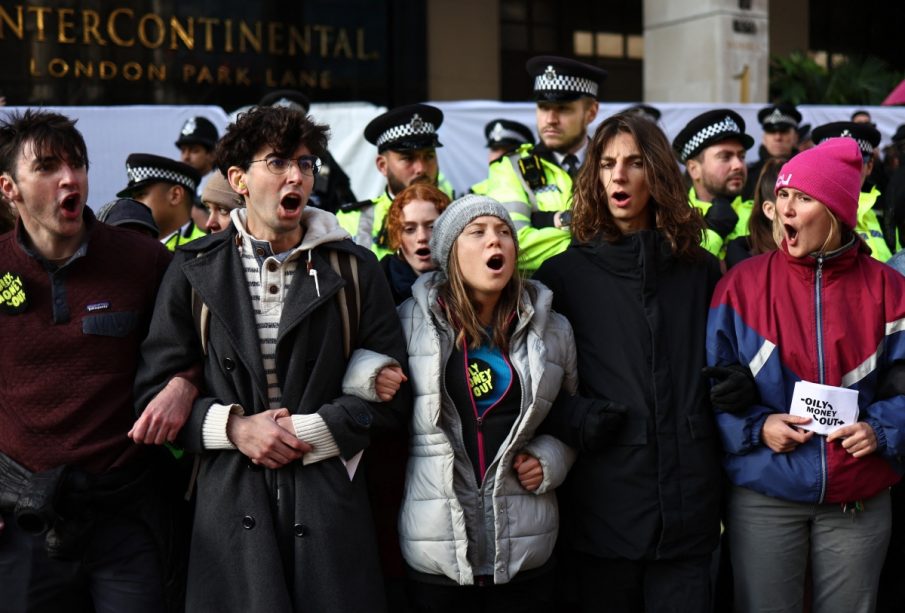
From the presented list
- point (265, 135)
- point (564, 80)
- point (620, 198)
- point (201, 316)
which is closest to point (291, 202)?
point (265, 135)

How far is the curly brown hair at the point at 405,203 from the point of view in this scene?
14.3ft

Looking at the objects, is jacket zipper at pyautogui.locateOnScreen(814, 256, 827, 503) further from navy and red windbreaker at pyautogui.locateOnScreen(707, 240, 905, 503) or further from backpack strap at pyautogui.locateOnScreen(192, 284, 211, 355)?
backpack strap at pyautogui.locateOnScreen(192, 284, 211, 355)

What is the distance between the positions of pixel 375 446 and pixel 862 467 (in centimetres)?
170

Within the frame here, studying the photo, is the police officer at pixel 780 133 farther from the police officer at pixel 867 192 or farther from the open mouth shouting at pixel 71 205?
the open mouth shouting at pixel 71 205

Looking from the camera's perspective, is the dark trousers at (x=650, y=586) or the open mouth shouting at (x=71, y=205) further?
the dark trousers at (x=650, y=586)

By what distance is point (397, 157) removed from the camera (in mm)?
5477

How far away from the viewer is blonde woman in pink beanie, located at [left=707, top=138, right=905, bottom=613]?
354cm

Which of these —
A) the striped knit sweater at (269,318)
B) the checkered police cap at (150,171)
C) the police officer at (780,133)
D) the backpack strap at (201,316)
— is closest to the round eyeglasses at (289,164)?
the striped knit sweater at (269,318)

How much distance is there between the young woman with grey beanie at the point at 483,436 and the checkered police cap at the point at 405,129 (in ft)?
6.09

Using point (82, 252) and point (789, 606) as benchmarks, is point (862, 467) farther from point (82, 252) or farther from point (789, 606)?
point (82, 252)

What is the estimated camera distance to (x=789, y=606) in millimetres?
3648

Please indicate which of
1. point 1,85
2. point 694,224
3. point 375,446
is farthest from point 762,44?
point 375,446

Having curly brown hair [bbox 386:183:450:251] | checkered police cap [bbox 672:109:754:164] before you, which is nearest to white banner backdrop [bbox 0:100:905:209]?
checkered police cap [bbox 672:109:754:164]

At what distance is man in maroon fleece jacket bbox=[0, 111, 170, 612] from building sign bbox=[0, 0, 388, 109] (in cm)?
923
